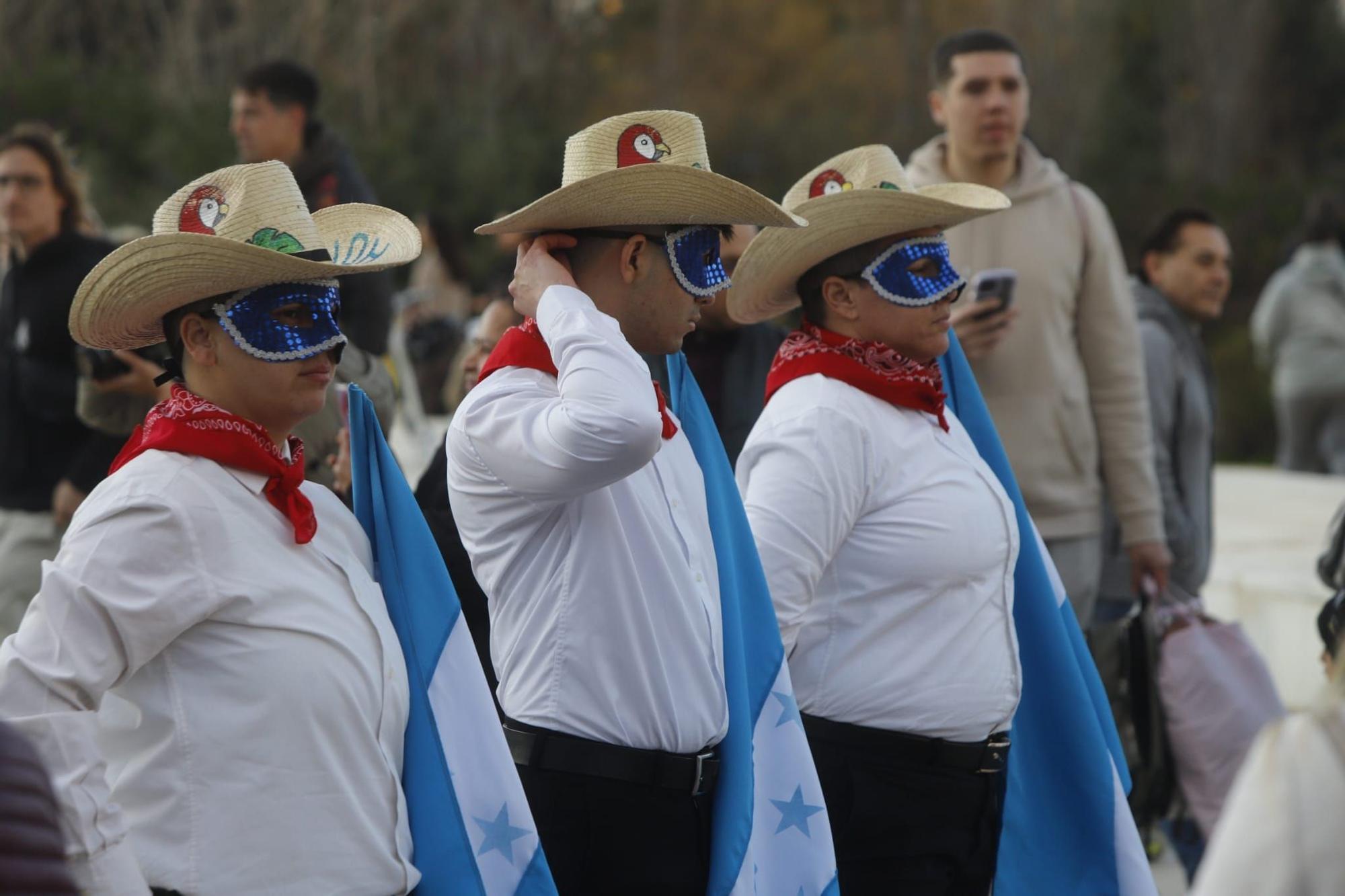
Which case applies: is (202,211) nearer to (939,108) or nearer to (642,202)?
(642,202)

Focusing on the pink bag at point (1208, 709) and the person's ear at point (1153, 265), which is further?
the person's ear at point (1153, 265)

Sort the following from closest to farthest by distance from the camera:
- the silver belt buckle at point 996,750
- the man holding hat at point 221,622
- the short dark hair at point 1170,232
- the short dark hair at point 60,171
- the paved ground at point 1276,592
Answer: the man holding hat at point 221,622 → the silver belt buckle at point 996,750 → the short dark hair at point 60,171 → the short dark hair at point 1170,232 → the paved ground at point 1276,592

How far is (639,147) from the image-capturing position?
3461 millimetres

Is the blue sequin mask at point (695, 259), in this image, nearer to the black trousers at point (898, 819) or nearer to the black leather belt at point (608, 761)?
the black leather belt at point (608, 761)

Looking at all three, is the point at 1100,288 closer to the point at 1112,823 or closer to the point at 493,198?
the point at 1112,823

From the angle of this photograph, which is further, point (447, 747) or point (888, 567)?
point (888, 567)

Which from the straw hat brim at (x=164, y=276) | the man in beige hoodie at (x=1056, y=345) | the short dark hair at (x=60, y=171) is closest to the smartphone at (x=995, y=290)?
the man in beige hoodie at (x=1056, y=345)

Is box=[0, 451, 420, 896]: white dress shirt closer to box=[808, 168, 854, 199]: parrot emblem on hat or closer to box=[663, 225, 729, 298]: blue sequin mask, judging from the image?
box=[663, 225, 729, 298]: blue sequin mask

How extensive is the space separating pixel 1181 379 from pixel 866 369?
2803 millimetres

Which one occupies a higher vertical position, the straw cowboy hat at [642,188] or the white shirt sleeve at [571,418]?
the straw cowboy hat at [642,188]

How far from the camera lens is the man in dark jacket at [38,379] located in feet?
19.5

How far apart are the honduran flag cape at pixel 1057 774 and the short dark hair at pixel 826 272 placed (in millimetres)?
632

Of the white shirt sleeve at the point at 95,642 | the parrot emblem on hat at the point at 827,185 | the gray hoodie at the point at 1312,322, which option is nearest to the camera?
the white shirt sleeve at the point at 95,642

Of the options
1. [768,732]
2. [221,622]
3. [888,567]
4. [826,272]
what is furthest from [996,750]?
[221,622]
